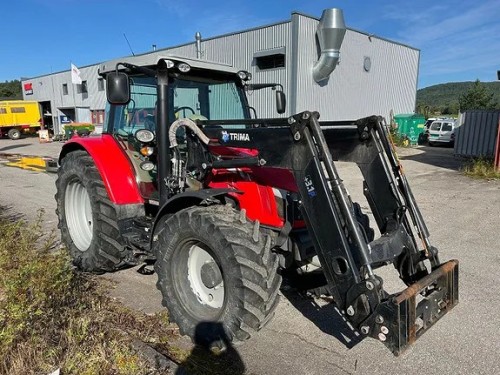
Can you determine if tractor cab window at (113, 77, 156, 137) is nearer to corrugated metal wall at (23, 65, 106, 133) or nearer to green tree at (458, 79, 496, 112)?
corrugated metal wall at (23, 65, 106, 133)

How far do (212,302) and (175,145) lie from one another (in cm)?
147

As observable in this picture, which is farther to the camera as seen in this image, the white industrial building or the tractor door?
→ the white industrial building

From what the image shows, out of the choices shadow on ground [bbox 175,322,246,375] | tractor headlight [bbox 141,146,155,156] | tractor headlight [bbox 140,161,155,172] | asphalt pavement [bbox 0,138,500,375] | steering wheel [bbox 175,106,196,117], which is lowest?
asphalt pavement [bbox 0,138,500,375]

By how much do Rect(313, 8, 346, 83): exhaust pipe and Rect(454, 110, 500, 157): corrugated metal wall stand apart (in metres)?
6.04

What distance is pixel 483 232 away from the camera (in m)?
6.62

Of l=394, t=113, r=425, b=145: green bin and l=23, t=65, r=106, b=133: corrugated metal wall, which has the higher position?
l=23, t=65, r=106, b=133: corrugated metal wall

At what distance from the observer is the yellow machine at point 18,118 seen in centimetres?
3128

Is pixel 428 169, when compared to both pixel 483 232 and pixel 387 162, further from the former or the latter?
pixel 387 162

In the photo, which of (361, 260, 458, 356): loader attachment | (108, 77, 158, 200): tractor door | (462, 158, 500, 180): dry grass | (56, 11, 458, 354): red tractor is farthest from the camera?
(462, 158, 500, 180): dry grass

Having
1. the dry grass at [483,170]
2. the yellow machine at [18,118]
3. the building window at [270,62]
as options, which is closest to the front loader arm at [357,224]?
the dry grass at [483,170]

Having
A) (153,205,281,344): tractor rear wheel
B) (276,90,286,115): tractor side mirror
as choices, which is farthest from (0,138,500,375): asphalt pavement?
(276,90,286,115): tractor side mirror

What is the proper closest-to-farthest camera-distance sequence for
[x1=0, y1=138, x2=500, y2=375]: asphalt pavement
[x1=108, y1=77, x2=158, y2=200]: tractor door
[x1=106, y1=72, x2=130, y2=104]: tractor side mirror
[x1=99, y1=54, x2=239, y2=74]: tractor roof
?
1. [x1=0, y1=138, x2=500, y2=375]: asphalt pavement
2. [x1=106, y1=72, x2=130, y2=104]: tractor side mirror
3. [x1=99, y1=54, x2=239, y2=74]: tractor roof
4. [x1=108, y1=77, x2=158, y2=200]: tractor door

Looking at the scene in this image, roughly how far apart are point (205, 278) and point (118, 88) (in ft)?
5.74

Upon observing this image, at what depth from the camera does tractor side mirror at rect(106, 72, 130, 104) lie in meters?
3.44
